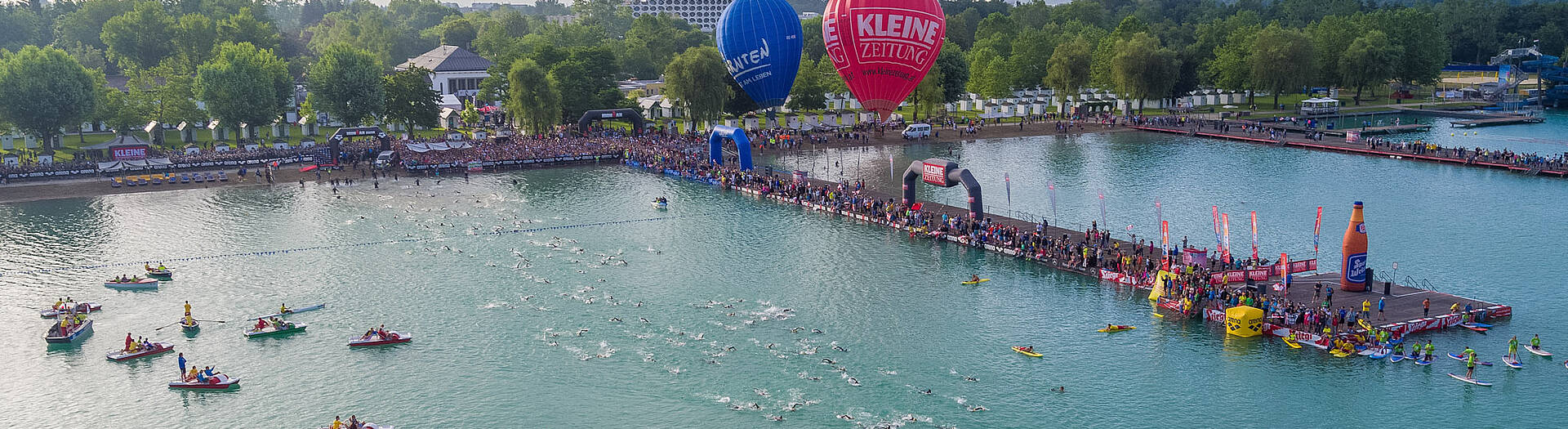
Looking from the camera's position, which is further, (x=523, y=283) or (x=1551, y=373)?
(x=523, y=283)

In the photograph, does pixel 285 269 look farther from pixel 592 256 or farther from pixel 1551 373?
pixel 1551 373

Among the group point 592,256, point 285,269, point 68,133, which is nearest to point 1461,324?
point 592,256

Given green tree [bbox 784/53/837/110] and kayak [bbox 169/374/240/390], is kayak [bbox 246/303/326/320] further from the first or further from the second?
green tree [bbox 784/53/837/110]

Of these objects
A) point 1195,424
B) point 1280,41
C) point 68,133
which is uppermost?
Result: point 1280,41

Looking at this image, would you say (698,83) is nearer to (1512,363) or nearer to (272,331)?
(272,331)

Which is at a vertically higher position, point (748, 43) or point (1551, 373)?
point (748, 43)

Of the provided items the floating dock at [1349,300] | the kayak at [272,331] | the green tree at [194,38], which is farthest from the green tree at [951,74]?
the kayak at [272,331]
